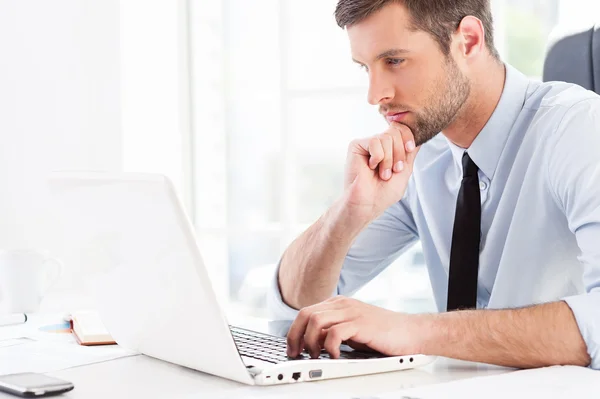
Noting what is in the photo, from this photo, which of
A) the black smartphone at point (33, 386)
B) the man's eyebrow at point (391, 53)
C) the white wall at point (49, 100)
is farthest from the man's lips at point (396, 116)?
the white wall at point (49, 100)

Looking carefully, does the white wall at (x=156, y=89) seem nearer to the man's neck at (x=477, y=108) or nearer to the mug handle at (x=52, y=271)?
the mug handle at (x=52, y=271)

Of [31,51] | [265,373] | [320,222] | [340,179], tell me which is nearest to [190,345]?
[265,373]

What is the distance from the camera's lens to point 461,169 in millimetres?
1489

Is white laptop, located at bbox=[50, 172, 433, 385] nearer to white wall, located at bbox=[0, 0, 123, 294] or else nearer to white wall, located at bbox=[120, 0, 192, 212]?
white wall, located at bbox=[0, 0, 123, 294]

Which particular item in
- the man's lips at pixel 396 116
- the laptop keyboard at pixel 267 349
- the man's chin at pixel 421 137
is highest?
the man's lips at pixel 396 116

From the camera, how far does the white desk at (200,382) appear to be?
0.83 metres

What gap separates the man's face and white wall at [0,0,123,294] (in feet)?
5.01

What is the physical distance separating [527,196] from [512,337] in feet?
1.37

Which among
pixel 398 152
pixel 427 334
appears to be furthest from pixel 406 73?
pixel 427 334

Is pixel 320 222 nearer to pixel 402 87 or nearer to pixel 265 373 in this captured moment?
pixel 402 87

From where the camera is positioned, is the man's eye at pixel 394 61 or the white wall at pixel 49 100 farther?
the white wall at pixel 49 100

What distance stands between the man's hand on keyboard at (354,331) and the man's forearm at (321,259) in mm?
486

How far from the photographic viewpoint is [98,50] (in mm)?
3113

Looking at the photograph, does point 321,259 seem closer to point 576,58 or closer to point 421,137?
point 421,137
